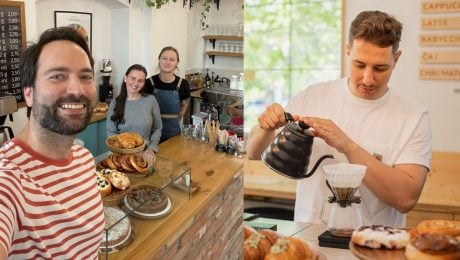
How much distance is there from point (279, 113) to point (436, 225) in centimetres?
21

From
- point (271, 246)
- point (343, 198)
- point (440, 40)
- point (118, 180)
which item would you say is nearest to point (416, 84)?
point (440, 40)

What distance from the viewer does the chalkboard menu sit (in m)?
0.73

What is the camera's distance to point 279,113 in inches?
22.9

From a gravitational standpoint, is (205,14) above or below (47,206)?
above

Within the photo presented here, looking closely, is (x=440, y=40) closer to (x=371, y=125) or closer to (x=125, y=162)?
(x=371, y=125)

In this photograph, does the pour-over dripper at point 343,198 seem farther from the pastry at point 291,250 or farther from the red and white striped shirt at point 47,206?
the red and white striped shirt at point 47,206

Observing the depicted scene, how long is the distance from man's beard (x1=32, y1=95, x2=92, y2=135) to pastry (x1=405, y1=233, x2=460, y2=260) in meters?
0.41

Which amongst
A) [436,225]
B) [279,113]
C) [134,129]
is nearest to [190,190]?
[134,129]

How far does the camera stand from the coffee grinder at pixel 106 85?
73 cm

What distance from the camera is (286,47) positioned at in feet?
1.97

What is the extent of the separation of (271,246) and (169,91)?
0.25 metres

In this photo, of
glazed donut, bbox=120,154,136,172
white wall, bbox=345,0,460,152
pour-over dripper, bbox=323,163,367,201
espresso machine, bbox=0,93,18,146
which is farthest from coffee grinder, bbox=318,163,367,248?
espresso machine, bbox=0,93,18,146

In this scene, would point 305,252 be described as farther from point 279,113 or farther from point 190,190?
point 190,190

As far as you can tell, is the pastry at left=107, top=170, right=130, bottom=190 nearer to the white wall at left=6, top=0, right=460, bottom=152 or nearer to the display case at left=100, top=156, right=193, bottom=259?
the display case at left=100, top=156, right=193, bottom=259
